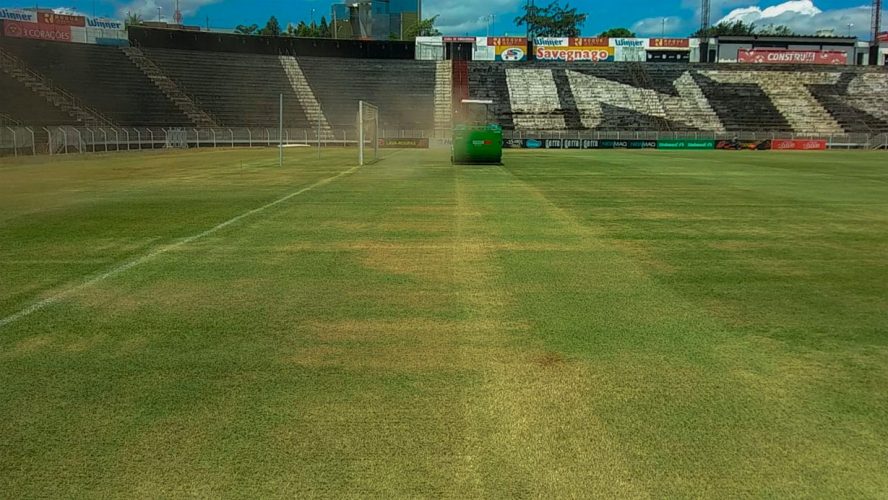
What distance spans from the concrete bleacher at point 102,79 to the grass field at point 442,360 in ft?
141

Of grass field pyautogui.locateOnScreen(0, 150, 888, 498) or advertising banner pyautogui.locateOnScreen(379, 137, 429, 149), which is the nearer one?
grass field pyautogui.locateOnScreen(0, 150, 888, 498)

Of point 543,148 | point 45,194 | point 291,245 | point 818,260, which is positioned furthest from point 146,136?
point 818,260

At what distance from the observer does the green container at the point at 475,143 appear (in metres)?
27.4

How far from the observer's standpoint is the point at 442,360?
484 centimetres

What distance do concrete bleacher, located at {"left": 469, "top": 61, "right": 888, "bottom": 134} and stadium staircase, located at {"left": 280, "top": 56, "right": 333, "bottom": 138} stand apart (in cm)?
1451

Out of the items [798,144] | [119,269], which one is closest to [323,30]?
[798,144]

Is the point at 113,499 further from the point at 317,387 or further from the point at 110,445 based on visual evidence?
the point at 317,387

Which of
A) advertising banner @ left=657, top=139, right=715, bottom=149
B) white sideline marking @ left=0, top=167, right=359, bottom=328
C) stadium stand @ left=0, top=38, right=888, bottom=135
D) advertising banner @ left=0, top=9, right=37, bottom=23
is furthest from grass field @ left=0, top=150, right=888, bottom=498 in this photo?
advertising banner @ left=0, top=9, right=37, bottom=23

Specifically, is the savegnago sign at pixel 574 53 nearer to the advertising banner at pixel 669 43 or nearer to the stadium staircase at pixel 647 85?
the stadium staircase at pixel 647 85

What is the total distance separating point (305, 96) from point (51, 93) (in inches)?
810

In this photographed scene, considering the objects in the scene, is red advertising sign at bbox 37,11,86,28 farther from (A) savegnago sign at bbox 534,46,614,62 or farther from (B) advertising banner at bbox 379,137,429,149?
(A) savegnago sign at bbox 534,46,614,62

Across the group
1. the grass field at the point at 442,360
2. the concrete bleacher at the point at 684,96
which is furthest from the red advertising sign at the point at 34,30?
the grass field at the point at 442,360

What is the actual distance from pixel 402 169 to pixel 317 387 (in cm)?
→ 2094

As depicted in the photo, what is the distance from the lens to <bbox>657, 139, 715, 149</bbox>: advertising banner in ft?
181
